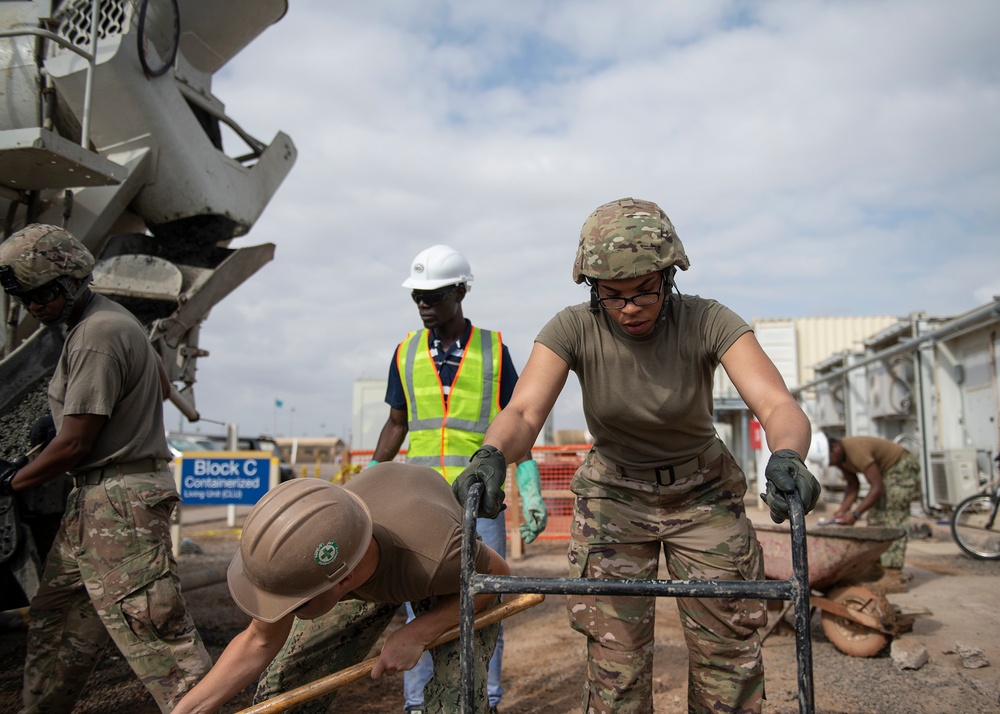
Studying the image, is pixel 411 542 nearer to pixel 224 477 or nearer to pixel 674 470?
pixel 674 470

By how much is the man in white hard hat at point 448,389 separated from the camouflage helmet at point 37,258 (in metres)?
1.44

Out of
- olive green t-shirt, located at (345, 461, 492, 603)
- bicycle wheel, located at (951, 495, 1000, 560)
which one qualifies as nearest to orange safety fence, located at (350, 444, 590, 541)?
bicycle wheel, located at (951, 495, 1000, 560)

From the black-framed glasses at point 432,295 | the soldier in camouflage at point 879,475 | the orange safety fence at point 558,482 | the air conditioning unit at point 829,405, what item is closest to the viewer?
the black-framed glasses at point 432,295

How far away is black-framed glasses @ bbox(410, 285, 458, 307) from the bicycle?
7190mm

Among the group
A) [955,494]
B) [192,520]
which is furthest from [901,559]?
[192,520]

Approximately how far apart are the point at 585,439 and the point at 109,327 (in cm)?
1529

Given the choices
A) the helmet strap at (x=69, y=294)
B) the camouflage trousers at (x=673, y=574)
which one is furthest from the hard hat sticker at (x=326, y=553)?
the helmet strap at (x=69, y=294)

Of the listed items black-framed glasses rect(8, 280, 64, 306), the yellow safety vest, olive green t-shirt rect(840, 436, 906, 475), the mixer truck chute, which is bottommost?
olive green t-shirt rect(840, 436, 906, 475)

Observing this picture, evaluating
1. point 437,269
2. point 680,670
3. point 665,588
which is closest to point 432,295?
point 437,269

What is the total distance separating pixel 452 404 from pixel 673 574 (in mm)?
1375

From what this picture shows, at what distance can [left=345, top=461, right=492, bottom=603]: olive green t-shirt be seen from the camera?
2213mm

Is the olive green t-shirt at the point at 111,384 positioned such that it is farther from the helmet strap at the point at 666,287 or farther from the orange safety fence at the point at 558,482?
the orange safety fence at the point at 558,482

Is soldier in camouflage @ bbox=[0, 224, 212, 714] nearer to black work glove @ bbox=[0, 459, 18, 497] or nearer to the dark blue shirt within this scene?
black work glove @ bbox=[0, 459, 18, 497]

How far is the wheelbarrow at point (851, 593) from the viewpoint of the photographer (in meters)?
4.53
